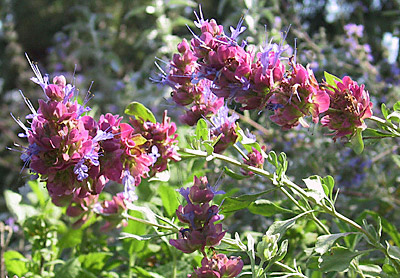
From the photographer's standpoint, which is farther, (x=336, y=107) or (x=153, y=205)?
(x=153, y=205)

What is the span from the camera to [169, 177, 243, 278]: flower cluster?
54 centimetres

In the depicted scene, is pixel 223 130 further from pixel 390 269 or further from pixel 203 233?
pixel 390 269

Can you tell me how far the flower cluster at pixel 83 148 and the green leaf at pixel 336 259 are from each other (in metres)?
0.21

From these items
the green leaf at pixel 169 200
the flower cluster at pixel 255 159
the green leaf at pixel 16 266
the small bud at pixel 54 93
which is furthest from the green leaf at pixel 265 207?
the green leaf at pixel 16 266

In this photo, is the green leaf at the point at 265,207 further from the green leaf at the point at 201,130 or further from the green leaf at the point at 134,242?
the green leaf at the point at 134,242

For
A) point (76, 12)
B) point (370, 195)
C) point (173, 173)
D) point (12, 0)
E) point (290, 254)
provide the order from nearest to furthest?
point (290, 254)
point (173, 173)
point (370, 195)
point (76, 12)
point (12, 0)

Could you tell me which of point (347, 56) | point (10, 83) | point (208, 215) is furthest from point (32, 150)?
point (10, 83)

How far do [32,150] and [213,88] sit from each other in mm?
207

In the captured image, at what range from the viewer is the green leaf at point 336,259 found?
566 millimetres

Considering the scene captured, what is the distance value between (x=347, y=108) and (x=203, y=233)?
21cm

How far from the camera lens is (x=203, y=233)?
1.81 ft

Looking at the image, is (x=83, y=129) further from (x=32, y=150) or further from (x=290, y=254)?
(x=290, y=254)

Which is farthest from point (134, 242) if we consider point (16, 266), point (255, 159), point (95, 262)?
point (255, 159)

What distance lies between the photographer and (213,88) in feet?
1.87
